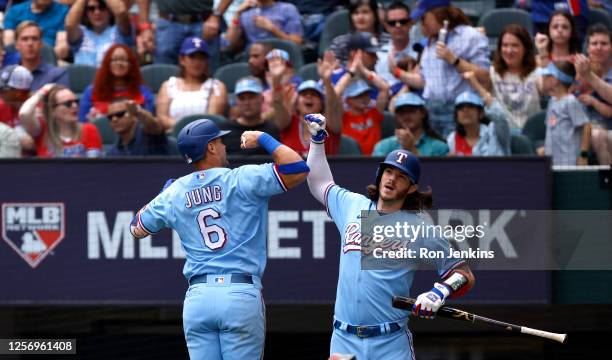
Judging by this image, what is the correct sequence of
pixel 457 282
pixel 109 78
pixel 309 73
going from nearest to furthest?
pixel 457 282 → pixel 109 78 → pixel 309 73

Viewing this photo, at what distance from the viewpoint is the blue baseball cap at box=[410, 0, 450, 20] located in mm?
10000

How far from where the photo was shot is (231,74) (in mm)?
10016

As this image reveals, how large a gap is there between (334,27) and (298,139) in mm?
1608

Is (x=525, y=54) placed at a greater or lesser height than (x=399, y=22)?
lesser

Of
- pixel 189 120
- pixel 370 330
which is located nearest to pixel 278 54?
pixel 189 120

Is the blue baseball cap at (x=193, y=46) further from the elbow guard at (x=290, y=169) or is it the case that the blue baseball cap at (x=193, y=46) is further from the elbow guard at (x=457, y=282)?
the elbow guard at (x=457, y=282)

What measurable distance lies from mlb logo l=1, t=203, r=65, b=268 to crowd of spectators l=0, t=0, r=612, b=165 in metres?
0.49

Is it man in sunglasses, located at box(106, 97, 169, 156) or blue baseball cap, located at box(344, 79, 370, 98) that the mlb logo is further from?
blue baseball cap, located at box(344, 79, 370, 98)

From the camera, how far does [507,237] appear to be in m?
8.67

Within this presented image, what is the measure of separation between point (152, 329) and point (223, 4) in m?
3.18

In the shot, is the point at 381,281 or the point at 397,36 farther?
the point at 397,36

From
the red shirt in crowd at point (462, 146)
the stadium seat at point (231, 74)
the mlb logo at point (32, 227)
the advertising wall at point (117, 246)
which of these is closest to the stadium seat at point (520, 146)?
the red shirt in crowd at point (462, 146)

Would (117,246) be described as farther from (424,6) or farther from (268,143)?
(424,6)

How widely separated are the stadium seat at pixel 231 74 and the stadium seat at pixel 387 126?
1.34 metres
